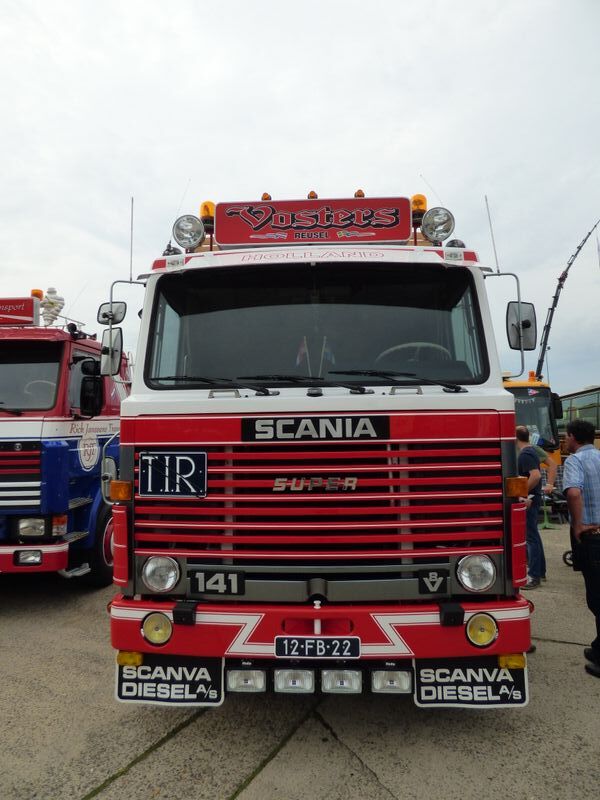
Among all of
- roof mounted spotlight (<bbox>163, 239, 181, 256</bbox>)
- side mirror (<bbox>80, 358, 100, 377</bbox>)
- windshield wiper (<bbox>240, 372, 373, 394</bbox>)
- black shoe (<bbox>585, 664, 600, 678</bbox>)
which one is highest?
roof mounted spotlight (<bbox>163, 239, 181, 256</bbox>)

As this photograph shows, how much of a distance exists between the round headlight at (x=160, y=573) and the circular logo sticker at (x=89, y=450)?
9.73 ft

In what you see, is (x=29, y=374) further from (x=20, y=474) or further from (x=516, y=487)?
(x=516, y=487)

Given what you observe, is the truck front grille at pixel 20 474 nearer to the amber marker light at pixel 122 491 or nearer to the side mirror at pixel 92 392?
the side mirror at pixel 92 392

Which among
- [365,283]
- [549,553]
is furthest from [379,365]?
[549,553]

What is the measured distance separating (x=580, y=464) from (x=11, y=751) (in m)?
4.08

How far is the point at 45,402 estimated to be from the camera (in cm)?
529

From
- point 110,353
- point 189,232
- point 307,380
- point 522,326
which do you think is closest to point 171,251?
point 189,232

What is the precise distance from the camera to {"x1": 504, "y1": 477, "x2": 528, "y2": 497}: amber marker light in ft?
9.24

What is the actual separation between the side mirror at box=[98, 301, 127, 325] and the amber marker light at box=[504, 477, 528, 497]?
268cm

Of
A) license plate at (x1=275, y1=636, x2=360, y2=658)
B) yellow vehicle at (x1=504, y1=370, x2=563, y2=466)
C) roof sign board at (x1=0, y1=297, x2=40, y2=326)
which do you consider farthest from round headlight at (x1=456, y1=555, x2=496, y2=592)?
yellow vehicle at (x1=504, y1=370, x2=563, y2=466)

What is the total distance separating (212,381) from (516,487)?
1713 mm

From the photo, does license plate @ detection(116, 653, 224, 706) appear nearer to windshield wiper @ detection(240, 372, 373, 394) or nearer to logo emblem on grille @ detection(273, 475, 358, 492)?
logo emblem on grille @ detection(273, 475, 358, 492)

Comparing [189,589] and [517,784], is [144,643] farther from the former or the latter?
[517,784]

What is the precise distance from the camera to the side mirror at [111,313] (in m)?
3.77
